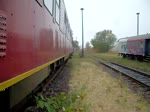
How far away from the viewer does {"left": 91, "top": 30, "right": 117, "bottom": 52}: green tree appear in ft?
350

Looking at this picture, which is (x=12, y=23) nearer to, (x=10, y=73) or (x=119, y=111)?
(x=10, y=73)

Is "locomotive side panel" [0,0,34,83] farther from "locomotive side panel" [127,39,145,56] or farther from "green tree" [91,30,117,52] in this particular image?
"green tree" [91,30,117,52]

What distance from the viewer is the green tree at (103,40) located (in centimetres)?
10662

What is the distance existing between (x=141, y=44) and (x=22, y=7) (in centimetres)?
2910

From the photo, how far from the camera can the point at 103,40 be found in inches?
4264

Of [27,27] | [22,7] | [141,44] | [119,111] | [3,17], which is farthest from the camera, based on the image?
[141,44]

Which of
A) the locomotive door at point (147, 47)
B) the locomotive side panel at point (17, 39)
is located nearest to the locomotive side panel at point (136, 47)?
the locomotive door at point (147, 47)

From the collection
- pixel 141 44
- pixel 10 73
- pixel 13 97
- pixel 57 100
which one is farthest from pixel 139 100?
pixel 141 44

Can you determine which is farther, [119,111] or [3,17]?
[119,111]

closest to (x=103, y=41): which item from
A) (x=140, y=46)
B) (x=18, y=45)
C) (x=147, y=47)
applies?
(x=140, y=46)

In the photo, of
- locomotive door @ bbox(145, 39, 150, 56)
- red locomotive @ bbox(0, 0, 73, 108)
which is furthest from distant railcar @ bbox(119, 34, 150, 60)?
red locomotive @ bbox(0, 0, 73, 108)

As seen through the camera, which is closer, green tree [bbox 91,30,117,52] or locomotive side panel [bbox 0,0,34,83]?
locomotive side panel [bbox 0,0,34,83]

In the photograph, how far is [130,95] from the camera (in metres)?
9.12

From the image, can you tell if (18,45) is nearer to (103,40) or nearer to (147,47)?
(147,47)
